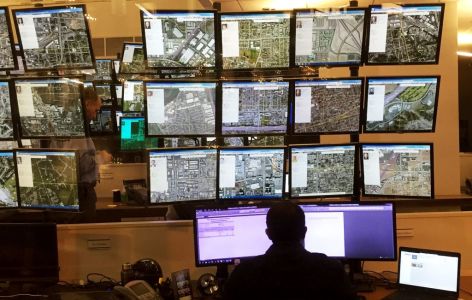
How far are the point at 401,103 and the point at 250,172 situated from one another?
2.99 feet

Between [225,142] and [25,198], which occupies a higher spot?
[225,142]

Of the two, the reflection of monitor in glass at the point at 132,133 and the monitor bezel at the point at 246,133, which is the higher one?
the monitor bezel at the point at 246,133

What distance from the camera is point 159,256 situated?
2.81m

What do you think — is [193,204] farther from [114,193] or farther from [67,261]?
[114,193]

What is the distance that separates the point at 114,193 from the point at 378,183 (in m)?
3.15

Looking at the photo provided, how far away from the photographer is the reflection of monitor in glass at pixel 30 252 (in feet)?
8.51

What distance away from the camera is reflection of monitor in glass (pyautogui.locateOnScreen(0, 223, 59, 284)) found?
2594 millimetres

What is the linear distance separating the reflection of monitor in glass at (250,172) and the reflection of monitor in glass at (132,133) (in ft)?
7.94

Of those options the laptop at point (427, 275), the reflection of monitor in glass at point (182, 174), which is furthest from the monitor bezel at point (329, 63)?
the laptop at point (427, 275)

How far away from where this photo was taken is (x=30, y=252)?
2602mm

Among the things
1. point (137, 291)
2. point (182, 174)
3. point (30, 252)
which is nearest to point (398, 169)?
point (182, 174)

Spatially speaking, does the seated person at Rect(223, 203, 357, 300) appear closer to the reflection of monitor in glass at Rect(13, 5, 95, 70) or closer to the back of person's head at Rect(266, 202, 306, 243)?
the back of person's head at Rect(266, 202, 306, 243)

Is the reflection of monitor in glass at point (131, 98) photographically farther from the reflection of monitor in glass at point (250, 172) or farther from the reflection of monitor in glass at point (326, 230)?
the reflection of monitor in glass at point (326, 230)

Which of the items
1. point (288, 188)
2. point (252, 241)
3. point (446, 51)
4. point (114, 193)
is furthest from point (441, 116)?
point (114, 193)
